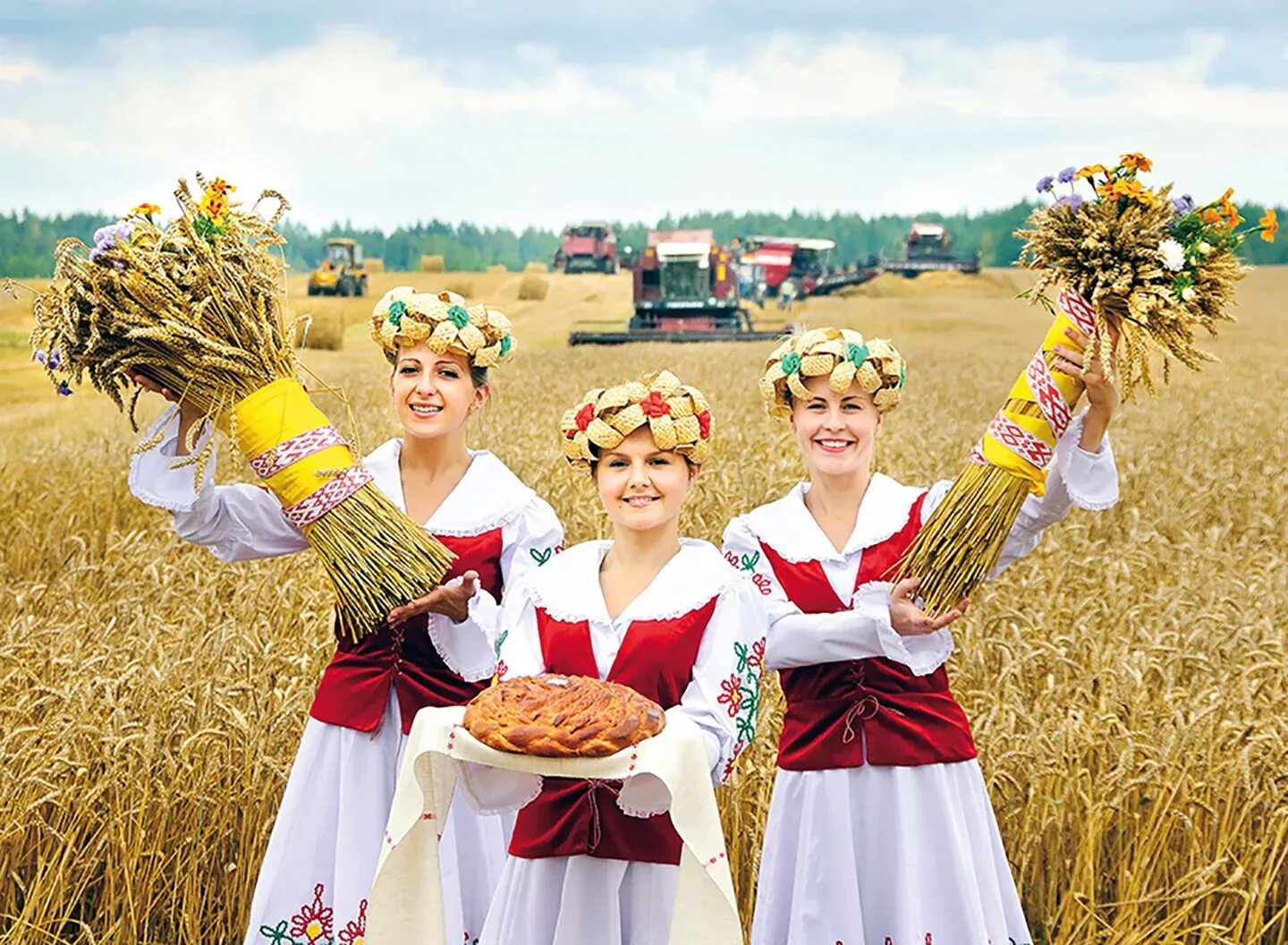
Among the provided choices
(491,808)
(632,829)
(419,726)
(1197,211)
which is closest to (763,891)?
(632,829)

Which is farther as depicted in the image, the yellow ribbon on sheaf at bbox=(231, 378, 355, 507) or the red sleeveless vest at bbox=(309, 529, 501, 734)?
the red sleeveless vest at bbox=(309, 529, 501, 734)

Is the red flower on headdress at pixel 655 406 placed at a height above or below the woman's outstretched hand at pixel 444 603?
above

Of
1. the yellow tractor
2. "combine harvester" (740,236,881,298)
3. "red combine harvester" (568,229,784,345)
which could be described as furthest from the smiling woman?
"combine harvester" (740,236,881,298)

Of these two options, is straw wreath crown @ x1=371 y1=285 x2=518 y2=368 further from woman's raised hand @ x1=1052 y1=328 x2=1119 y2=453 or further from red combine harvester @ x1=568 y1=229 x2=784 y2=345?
red combine harvester @ x1=568 y1=229 x2=784 y2=345

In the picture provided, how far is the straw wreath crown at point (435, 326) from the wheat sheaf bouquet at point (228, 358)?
221 mm

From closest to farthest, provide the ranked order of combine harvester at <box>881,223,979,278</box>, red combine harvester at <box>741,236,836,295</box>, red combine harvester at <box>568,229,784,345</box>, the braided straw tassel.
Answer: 1. the braided straw tassel
2. red combine harvester at <box>568,229,784,345</box>
3. red combine harvester at <box>741,236,836,295</box>
4. combine harvester at <box>881,223,979,278</box>

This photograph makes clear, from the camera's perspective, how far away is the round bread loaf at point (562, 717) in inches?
97.7

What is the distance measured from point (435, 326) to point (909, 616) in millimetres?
1221

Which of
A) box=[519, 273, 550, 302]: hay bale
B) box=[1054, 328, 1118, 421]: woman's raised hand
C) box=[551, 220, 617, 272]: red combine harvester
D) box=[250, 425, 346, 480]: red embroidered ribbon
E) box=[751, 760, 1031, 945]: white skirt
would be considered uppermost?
box=[1054, 328, 1118, 421]: woman's raised hand

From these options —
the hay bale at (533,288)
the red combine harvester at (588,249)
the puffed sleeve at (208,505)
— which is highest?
the puffed sleeve at (208,505)

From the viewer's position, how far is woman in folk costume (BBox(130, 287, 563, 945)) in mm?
3297

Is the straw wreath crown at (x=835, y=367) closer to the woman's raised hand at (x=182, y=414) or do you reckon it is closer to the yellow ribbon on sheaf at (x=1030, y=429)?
the yellow ribbon on sheaf at (x=1030, y=429)

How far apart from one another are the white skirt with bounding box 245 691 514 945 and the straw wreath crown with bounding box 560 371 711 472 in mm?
843

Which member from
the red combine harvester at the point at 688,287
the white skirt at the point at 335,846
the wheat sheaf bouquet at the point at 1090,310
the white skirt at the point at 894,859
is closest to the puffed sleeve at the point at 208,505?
the white skirt at the point at 335,846
